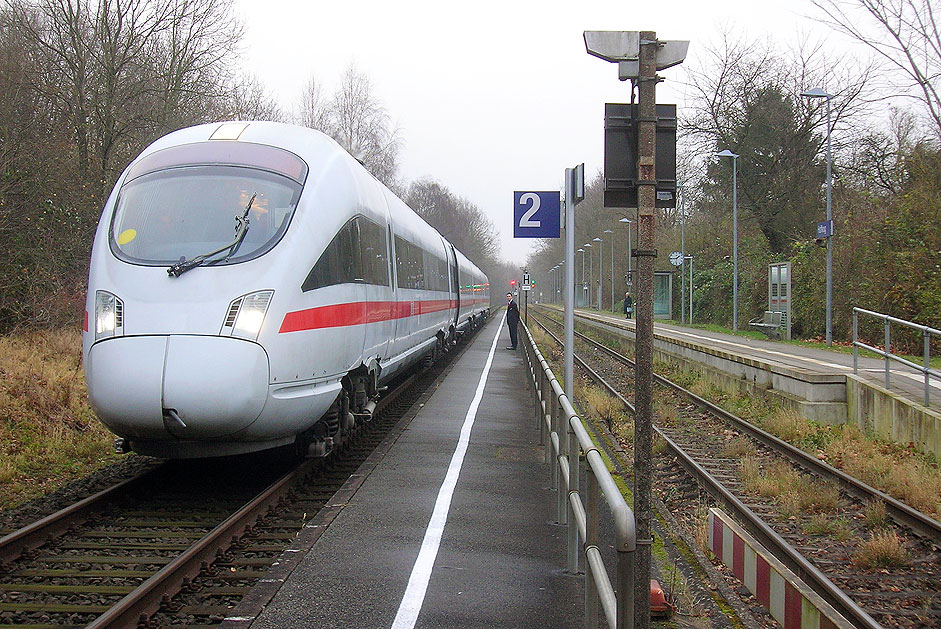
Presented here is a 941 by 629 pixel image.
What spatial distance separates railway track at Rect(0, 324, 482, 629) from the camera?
4859mm

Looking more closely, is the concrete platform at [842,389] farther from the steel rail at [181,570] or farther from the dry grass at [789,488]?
the steel rail at [181,570]

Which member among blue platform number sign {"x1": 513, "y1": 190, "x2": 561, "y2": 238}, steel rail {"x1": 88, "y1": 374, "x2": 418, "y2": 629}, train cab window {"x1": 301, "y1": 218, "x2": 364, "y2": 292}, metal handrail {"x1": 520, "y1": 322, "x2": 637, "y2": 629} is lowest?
steel rail {"x1": 88, "y1": 374, "x2": 418, "y2": 629}

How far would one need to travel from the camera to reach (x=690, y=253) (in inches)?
1794

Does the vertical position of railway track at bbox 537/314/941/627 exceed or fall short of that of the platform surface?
it falls short

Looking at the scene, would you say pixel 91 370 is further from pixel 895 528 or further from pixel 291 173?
pixel 895 528

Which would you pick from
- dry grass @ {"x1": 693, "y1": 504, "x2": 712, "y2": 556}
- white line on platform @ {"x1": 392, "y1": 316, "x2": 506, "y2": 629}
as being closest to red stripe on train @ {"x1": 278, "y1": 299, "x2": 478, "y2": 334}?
white line on platform @ {"x1": 392, "y1": 316, "x2": 506, "y2": 629}

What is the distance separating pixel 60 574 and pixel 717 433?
10306mm

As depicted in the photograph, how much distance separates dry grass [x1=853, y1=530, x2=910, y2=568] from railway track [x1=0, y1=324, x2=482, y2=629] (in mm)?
4314

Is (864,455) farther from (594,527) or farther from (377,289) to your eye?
(594,527)

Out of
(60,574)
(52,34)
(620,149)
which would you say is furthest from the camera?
(52,34)

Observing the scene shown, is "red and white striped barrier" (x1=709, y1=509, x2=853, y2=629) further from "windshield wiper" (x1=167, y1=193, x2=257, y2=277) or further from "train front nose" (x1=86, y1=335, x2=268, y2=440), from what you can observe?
"windshield wiper" (x1=167, y1=193, x2=257, y2=277)

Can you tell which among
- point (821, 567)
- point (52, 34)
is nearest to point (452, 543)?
point (821, 567)

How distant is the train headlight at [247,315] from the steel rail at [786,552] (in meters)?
4.38

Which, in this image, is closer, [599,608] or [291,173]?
[599,608]
